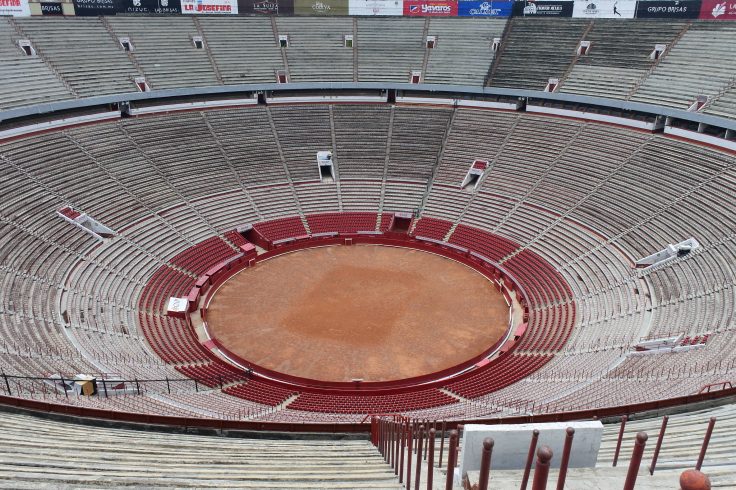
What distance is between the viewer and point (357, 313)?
92.6 feet

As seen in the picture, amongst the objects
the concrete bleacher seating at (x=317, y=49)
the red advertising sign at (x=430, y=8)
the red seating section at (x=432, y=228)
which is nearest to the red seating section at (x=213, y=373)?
the red seating section at (x=432, y=228)

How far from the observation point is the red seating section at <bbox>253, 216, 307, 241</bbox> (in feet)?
116

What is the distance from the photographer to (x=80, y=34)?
1682 inches

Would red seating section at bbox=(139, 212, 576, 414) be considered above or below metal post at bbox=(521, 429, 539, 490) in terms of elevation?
below

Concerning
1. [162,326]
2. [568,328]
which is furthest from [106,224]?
[568,328]

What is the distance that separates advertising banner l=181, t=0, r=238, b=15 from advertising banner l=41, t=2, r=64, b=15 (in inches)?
366

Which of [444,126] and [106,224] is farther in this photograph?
[444,126]

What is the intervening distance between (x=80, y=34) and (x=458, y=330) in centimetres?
3688

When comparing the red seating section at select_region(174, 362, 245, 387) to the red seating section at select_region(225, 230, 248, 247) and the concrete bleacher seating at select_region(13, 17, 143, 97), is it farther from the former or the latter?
the concrete bleacher seating at select_region(13, 17, 143, 97)

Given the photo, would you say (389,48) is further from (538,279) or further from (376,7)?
(538,279)

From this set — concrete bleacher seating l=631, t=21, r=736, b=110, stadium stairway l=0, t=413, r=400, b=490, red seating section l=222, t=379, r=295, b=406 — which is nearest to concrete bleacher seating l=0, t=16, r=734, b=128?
concrete bleacher seating l=631, t=21, r=736, b=110

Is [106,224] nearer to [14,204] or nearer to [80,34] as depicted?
[14,204]

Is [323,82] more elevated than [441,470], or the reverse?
[323,82]

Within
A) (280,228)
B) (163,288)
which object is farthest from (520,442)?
(280,228)
